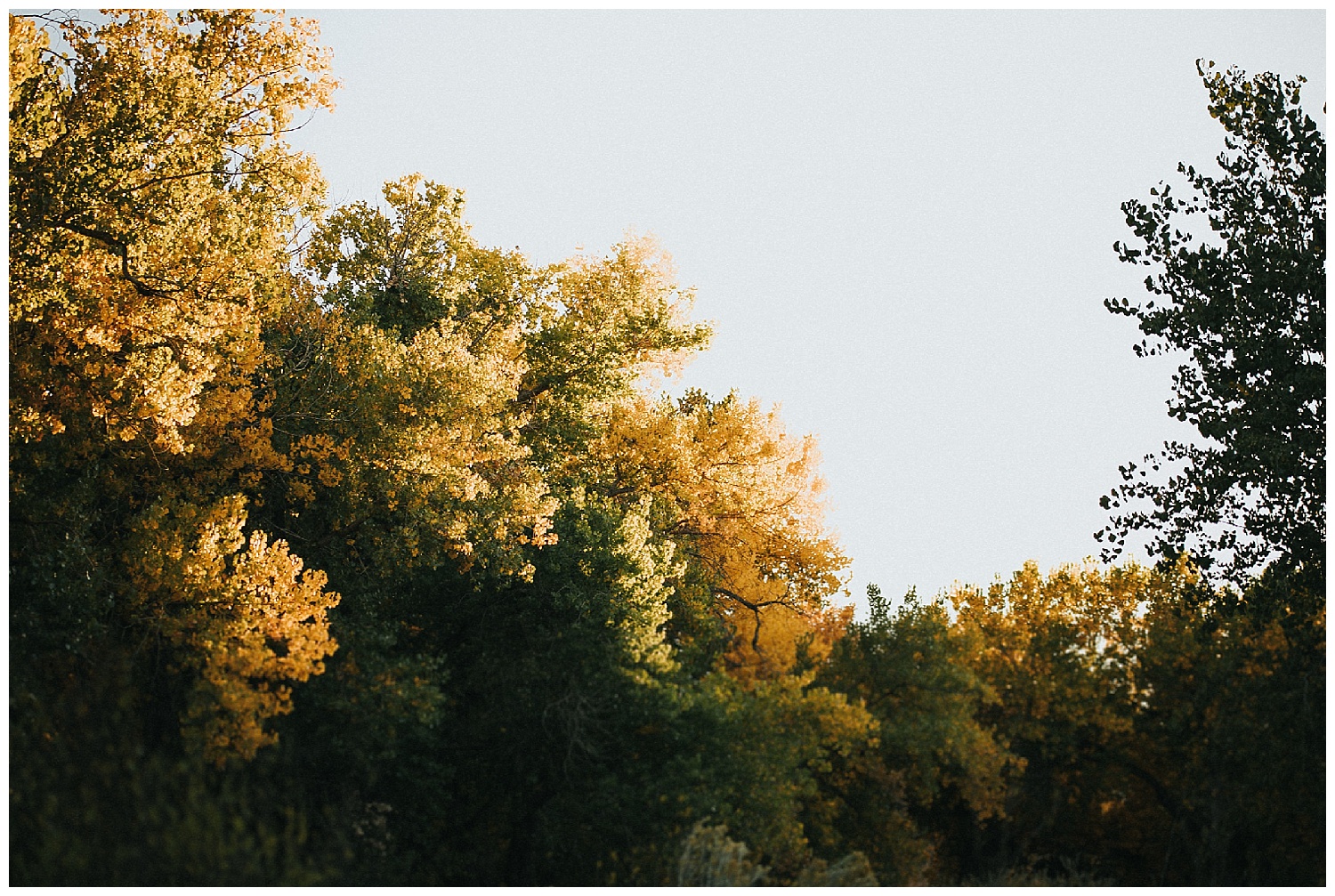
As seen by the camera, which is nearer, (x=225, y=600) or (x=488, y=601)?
(x=225, y=600)

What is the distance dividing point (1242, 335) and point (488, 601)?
435 inches

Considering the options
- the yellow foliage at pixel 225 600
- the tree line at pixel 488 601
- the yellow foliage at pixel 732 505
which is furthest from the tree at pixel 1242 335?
the yellow foliage at pixel 225 600

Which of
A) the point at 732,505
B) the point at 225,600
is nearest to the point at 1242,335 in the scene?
the point at 732,505

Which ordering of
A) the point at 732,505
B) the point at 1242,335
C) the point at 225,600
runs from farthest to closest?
the point at 732,505 < the point at 1242,335 < the point at 225,600

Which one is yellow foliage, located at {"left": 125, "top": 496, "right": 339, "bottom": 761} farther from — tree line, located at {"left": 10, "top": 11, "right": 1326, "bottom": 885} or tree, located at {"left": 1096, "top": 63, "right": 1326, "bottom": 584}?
tree, located at {"left": 1096, "top": 63, "right": 1326, "bottom": 584}

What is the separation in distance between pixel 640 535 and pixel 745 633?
17.3 feet

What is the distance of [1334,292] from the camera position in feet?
39.4

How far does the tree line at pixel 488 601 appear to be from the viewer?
11.7 meters

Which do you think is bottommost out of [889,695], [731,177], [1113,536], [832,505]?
[889,695]

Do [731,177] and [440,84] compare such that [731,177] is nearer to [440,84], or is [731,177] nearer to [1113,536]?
[440,84]

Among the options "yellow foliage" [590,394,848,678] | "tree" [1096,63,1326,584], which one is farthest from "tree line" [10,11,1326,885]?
"yellow foliage" [590,394,848,678]

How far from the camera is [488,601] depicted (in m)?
16.0

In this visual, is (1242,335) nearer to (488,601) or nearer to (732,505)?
(732,505)

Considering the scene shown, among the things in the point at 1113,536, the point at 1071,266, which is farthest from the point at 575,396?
the point at 1071,266
